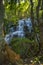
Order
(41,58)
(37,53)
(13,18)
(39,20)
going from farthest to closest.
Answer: (13,18)
(39,20)
(37,53)
(41,58)

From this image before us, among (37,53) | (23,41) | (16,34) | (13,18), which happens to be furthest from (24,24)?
(37,53)

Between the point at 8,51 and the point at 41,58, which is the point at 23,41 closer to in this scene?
the point at 41,58

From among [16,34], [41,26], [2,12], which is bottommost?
[16,34]

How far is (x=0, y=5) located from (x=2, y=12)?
187 millimetres

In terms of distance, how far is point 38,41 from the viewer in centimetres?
796

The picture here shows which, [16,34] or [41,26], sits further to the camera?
[16,34]

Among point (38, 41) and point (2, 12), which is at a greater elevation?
point (2, 12)

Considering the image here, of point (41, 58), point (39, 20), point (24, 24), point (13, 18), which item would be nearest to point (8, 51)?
point (41, 58)

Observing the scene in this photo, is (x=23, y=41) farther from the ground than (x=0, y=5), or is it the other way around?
(x=0, y=5)

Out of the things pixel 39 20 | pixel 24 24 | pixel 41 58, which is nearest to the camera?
pixel 41 58

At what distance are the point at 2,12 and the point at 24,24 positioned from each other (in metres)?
7.06

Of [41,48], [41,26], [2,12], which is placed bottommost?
[41,48]

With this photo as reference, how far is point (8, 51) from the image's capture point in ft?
17.7

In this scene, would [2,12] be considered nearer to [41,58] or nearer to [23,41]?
[41,58]
